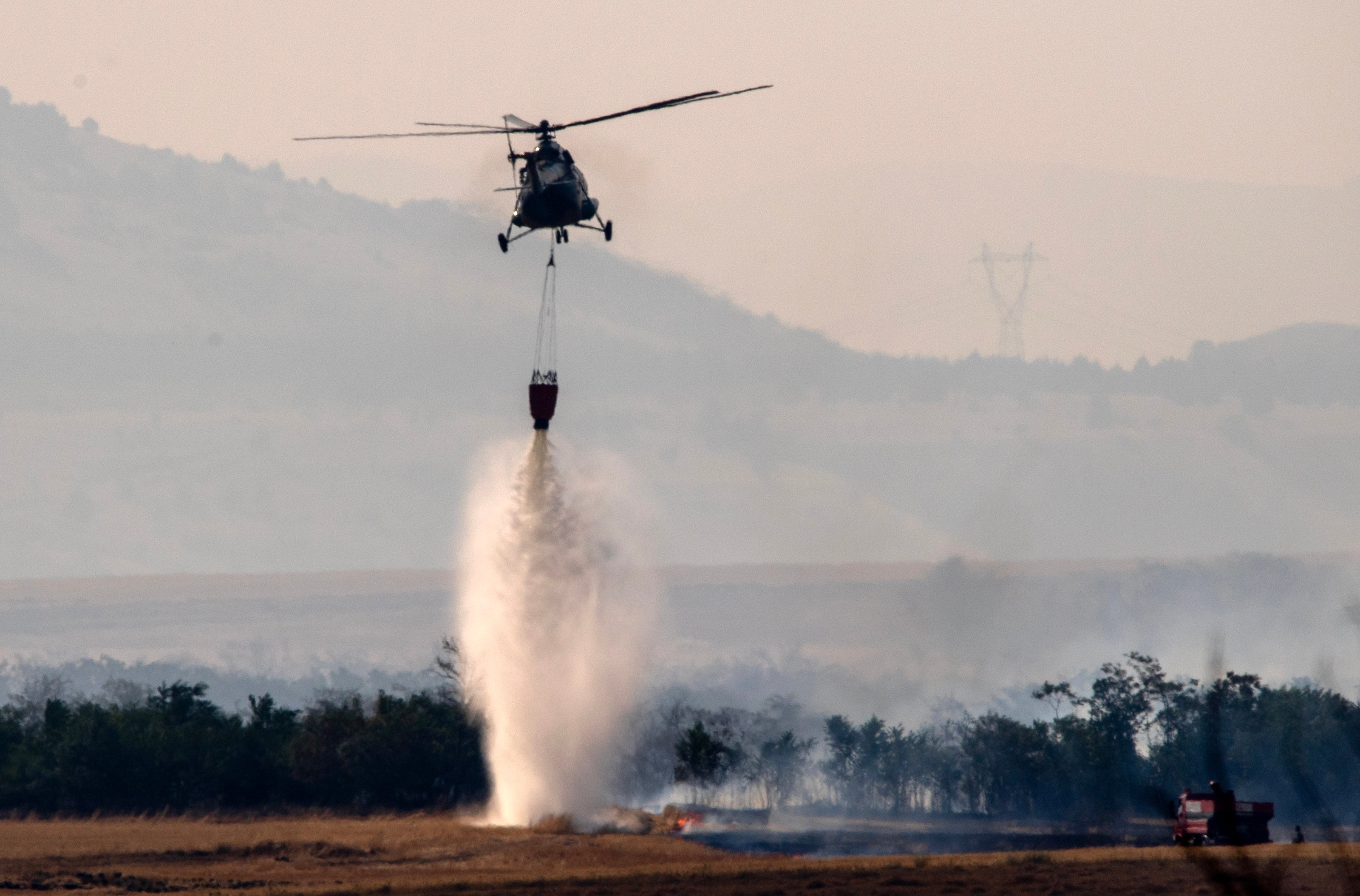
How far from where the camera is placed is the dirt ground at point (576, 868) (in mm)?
65938

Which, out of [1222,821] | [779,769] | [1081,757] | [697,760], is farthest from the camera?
[779,769]

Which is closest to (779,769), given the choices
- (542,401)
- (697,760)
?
(697,760)

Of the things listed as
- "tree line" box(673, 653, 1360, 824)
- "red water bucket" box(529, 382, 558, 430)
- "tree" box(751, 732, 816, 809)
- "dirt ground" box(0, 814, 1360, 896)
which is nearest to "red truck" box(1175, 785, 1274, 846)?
"dirt ground" box(0, 814, 1360, 896)

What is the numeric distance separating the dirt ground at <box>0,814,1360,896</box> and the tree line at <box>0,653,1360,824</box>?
60.5 feet

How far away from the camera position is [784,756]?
170625mm

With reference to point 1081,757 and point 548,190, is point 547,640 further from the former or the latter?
point 1081,757

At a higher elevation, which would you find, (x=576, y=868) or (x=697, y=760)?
(x=697, y=760)

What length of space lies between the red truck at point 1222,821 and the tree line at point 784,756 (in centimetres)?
3468

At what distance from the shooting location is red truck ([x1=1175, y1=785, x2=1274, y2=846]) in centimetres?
7500

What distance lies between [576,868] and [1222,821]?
88.8 feet

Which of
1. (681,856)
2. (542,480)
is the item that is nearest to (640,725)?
(542,480)

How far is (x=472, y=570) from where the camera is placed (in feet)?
322

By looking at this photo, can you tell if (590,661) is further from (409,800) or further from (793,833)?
(409,800)

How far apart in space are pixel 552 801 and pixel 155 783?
34255mm
